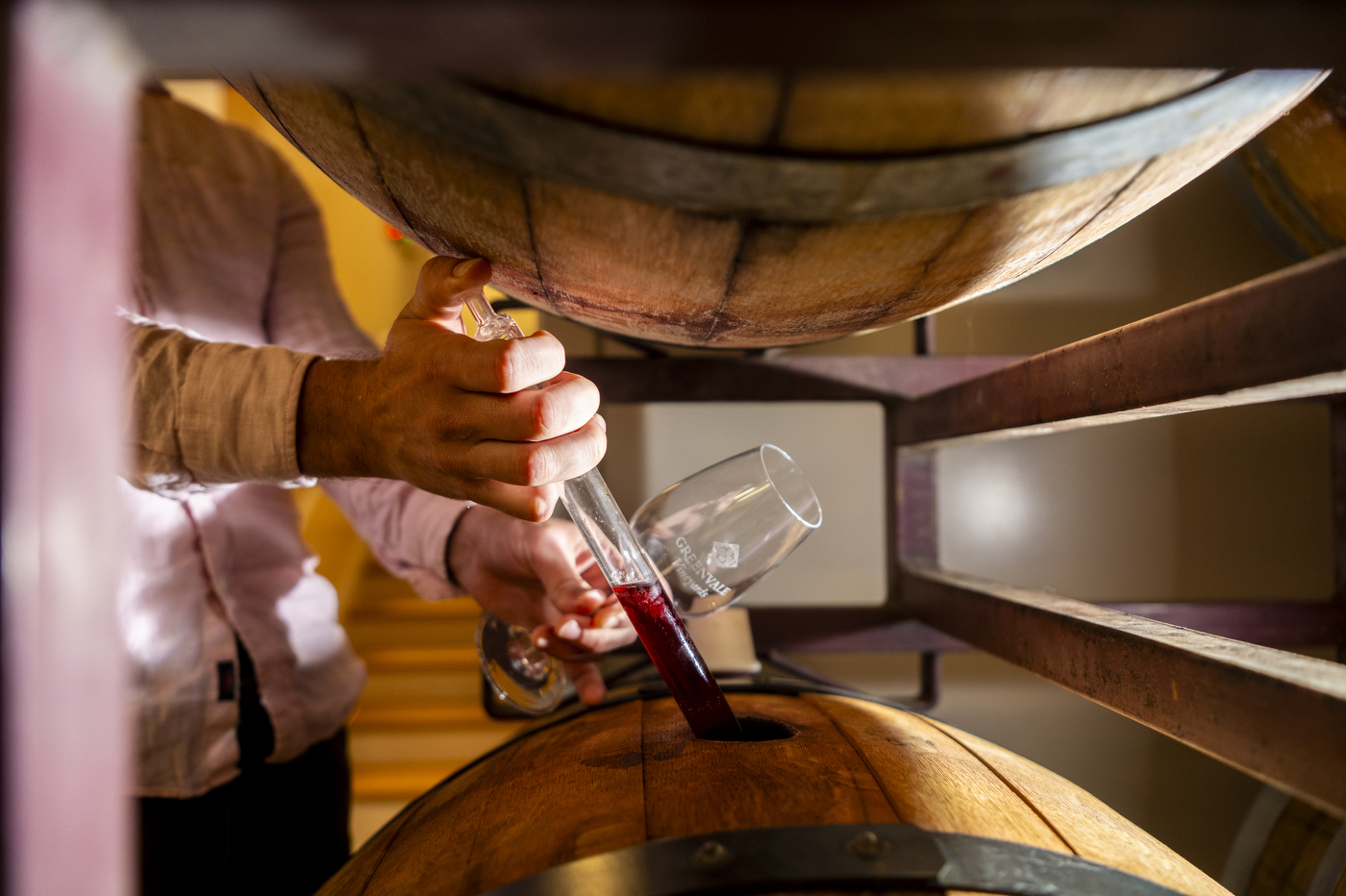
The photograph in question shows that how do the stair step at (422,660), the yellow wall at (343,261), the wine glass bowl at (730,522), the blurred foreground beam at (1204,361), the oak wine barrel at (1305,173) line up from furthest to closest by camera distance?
the yellow wall at (343,261), the stair step at (422,660), the oak wine barrel at (1305,173), the wine glass bowl at (730,522), the blurred foreground beam at (1204,361)

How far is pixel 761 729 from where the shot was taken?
0.65m

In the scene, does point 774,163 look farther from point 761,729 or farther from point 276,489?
point 276,489

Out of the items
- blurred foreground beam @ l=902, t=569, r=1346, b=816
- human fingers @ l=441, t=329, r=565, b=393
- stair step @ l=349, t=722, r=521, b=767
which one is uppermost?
human fingers @ l=441, t=329, r=565, b=393

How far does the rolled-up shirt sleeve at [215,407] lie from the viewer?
0.63 meters

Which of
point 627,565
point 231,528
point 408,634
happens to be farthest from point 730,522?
point 408,634

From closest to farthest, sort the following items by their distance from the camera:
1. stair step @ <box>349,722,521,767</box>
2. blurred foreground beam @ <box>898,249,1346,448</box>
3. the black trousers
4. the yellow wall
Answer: blurred foreground beam @ <box>898,249,1346,448</box> → the black trousers → stair step @ <box>349,722,521,767</box> → the yellow wall

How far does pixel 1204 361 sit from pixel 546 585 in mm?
734

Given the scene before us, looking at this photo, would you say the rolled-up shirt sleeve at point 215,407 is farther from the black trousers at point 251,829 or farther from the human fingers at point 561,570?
the black trousers at point 251,829

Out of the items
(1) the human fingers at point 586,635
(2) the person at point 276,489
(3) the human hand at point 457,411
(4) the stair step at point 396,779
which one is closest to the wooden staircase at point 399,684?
(4) the stair step at point 396,779

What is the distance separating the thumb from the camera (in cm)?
48

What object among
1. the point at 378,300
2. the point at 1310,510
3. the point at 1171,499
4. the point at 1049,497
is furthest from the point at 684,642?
the point at 378,300

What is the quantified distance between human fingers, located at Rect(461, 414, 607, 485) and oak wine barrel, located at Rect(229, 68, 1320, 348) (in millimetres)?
153

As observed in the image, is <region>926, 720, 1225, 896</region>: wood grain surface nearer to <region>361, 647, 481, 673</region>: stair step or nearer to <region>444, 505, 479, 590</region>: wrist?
<region>444, 505, 479, 590</region>: wrist

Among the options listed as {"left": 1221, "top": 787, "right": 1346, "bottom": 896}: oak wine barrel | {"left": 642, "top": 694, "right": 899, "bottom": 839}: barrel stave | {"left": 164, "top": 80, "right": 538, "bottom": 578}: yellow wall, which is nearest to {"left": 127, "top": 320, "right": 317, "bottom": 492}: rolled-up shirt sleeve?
{"left": 642, "top": 694, "right": 899, "bottom": 839}: barrel stave
